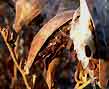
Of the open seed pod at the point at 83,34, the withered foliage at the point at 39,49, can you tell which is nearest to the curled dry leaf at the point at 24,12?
the withered foliage at the point at 39,49

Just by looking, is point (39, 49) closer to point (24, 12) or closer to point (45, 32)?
point (45, 32)

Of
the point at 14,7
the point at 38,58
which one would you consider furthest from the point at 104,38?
the point at 14,7

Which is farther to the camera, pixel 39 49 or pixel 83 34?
pixel 39 49

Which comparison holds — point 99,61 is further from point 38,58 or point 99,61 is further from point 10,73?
point 10,73

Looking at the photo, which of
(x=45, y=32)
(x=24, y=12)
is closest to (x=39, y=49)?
(x=45, y=32)

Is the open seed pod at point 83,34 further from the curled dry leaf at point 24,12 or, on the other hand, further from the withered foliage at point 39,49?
the curled dry leaf at point 24,12

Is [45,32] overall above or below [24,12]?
below
